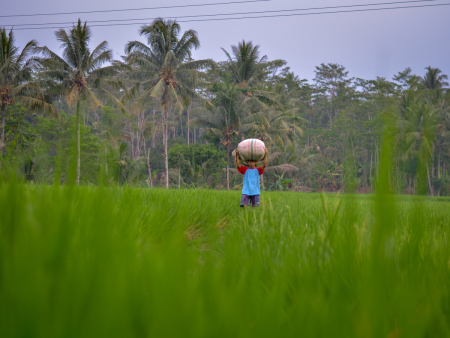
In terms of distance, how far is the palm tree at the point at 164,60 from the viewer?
19.2 meters

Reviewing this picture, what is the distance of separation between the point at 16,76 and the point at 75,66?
307 centimetres

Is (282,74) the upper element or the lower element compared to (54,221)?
upper

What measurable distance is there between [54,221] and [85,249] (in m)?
0.08

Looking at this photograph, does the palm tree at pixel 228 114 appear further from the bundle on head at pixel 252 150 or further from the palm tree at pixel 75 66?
the bundle on head at pixel 252 150

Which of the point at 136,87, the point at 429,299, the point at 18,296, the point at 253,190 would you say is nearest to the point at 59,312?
the point at 18,296

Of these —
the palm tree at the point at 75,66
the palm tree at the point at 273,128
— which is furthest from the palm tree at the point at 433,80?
the palm tree at the point at 75,66

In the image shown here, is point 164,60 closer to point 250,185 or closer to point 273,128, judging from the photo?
point 273,128

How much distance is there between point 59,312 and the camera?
0.37 meters

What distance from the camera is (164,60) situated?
1914cm

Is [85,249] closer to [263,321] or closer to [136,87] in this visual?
[263,321]

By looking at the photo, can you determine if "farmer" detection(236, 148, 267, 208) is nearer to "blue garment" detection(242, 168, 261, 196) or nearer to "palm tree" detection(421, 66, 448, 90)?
"blue garment" detection(242, 168, 261, 196)

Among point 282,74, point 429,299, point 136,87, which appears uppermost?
point 282,74

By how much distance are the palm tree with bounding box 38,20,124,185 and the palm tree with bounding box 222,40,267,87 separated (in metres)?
9.48

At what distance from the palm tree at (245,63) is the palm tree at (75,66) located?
9475 mm
